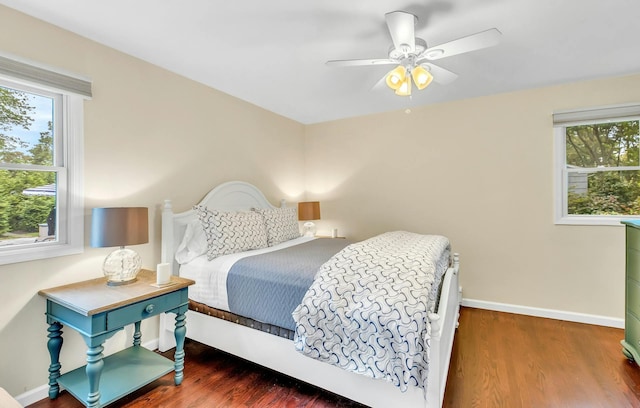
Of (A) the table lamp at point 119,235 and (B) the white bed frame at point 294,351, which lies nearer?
(B) the white bed frame at point 294,351

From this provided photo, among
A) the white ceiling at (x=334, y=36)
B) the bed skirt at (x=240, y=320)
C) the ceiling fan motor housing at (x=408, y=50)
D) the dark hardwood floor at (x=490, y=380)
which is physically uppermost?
the white ceiling at (x=334, y=36)

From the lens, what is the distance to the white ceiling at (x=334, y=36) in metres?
1.77

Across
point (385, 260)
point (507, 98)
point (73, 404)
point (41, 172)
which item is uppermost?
point (507, 98)

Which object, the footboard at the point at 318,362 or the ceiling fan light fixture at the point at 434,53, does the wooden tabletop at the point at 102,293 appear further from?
the ceiling fan light fixture at the point at 434,53

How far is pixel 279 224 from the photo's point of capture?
3154mm

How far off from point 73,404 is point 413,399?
6.54 ft

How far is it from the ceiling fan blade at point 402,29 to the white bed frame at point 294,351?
4.85ft

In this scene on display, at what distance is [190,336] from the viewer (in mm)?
2396

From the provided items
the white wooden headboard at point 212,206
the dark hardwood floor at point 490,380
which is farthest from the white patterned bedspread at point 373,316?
the white wooden headboard at point 212,206

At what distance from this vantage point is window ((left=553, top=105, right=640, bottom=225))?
9.38 feet

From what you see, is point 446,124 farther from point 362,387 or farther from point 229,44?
point 362,387

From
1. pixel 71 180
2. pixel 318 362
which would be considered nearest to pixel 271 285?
pixel 318 362

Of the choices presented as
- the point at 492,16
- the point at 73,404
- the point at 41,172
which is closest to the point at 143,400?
the point at 73,404

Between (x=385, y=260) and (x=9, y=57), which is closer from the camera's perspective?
(x=9, y=57)
